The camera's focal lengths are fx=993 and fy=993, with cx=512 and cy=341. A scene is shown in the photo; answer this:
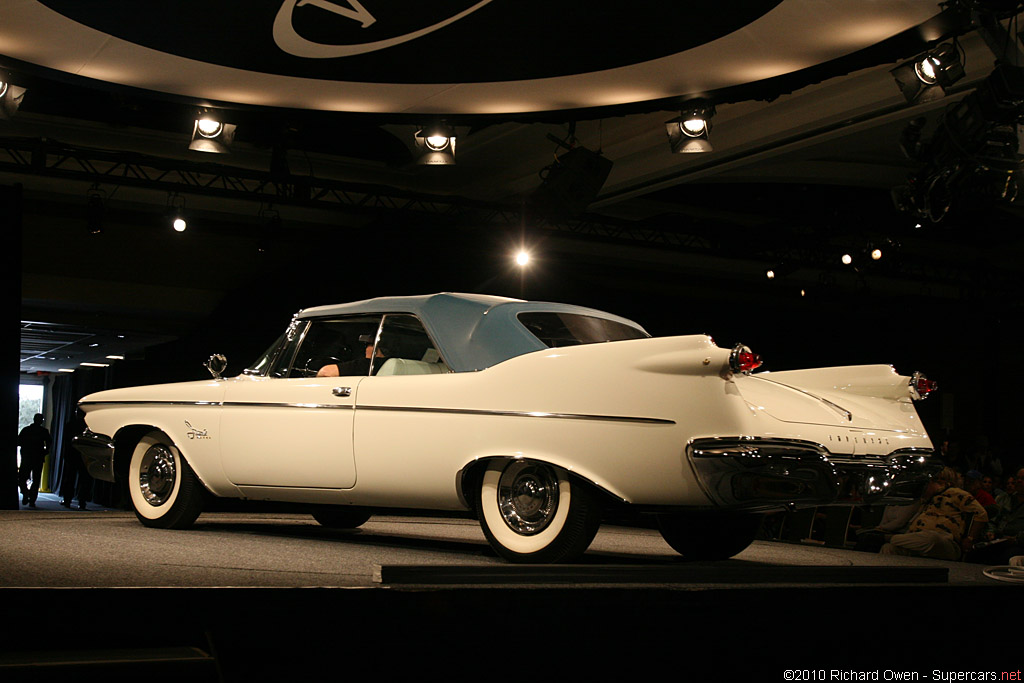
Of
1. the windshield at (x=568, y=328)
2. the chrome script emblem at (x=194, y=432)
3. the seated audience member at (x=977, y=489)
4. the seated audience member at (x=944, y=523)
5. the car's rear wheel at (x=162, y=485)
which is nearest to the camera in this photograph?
the windshield at (x=568, y=328)

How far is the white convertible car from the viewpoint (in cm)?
401

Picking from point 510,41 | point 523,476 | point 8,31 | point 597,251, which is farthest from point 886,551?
point 597,251

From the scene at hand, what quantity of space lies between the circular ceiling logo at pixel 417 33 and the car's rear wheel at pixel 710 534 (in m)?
3.70

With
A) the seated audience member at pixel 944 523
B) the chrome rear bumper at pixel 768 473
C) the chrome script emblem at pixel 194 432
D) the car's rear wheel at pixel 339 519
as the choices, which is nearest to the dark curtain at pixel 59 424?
the car's rear wheel at pixel 339 519

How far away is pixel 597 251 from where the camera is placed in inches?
808

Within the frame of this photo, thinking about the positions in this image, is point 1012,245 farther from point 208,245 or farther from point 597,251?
point 208,245

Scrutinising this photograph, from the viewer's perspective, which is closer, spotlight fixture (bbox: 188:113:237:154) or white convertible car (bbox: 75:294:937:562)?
white convertible car (bbox: 75:294:937:562)

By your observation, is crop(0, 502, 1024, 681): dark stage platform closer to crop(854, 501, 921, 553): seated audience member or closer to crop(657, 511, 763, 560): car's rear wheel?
crop(657, 511, 763, 560): car's rear wheel

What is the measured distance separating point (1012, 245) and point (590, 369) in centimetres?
1932

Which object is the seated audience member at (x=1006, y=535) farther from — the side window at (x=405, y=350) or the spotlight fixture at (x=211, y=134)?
the spotlight fixture at (x=211, y=134)

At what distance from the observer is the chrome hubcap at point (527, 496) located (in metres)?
4.35

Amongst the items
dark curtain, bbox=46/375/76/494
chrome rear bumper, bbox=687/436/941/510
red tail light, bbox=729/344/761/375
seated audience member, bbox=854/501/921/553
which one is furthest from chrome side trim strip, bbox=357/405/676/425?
dark curtain, bbox=46/375/76/494

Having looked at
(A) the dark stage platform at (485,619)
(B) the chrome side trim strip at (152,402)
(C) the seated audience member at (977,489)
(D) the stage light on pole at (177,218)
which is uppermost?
(D) the stage light on pole at (177,218)

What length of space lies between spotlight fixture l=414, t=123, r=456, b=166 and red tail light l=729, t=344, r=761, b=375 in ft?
20.1
